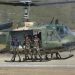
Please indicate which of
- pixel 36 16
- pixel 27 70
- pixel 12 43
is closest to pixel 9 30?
pixel 12 43

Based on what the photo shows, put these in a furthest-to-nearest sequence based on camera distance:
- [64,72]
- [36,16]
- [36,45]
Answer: [36,16] < [36,45] < [64,72]

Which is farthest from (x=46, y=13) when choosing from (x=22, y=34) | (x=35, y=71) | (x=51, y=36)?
(x=35, y=71)

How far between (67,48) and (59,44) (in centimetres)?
50

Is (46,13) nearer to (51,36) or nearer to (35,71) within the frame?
(51,36)

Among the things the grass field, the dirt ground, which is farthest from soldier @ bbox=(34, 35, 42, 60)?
the grass field

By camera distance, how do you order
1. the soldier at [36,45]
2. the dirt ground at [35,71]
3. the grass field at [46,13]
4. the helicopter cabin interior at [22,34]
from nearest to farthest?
the dirt ground at [35,71]
the soldier at [36,45]
the helicopter cabin interior at [22,34]
the grass field at [46,13]

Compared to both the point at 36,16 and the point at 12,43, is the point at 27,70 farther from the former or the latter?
the point at 36,16

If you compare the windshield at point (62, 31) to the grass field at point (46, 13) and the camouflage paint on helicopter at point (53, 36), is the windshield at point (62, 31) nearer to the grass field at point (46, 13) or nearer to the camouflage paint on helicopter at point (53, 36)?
the camouflage paint on helicopter at point (53, 36)

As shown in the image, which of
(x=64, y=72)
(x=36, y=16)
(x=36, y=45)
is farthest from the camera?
(x=36, y=16)

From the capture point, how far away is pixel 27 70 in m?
22.2

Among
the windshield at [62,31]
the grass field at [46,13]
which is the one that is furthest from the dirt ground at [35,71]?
the grass field at [46,13]

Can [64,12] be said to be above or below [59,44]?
below

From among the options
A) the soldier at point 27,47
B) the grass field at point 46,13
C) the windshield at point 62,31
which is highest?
the windshield at point 62,31

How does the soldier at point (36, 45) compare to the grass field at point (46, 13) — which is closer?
the soldier at point (36, 45)
